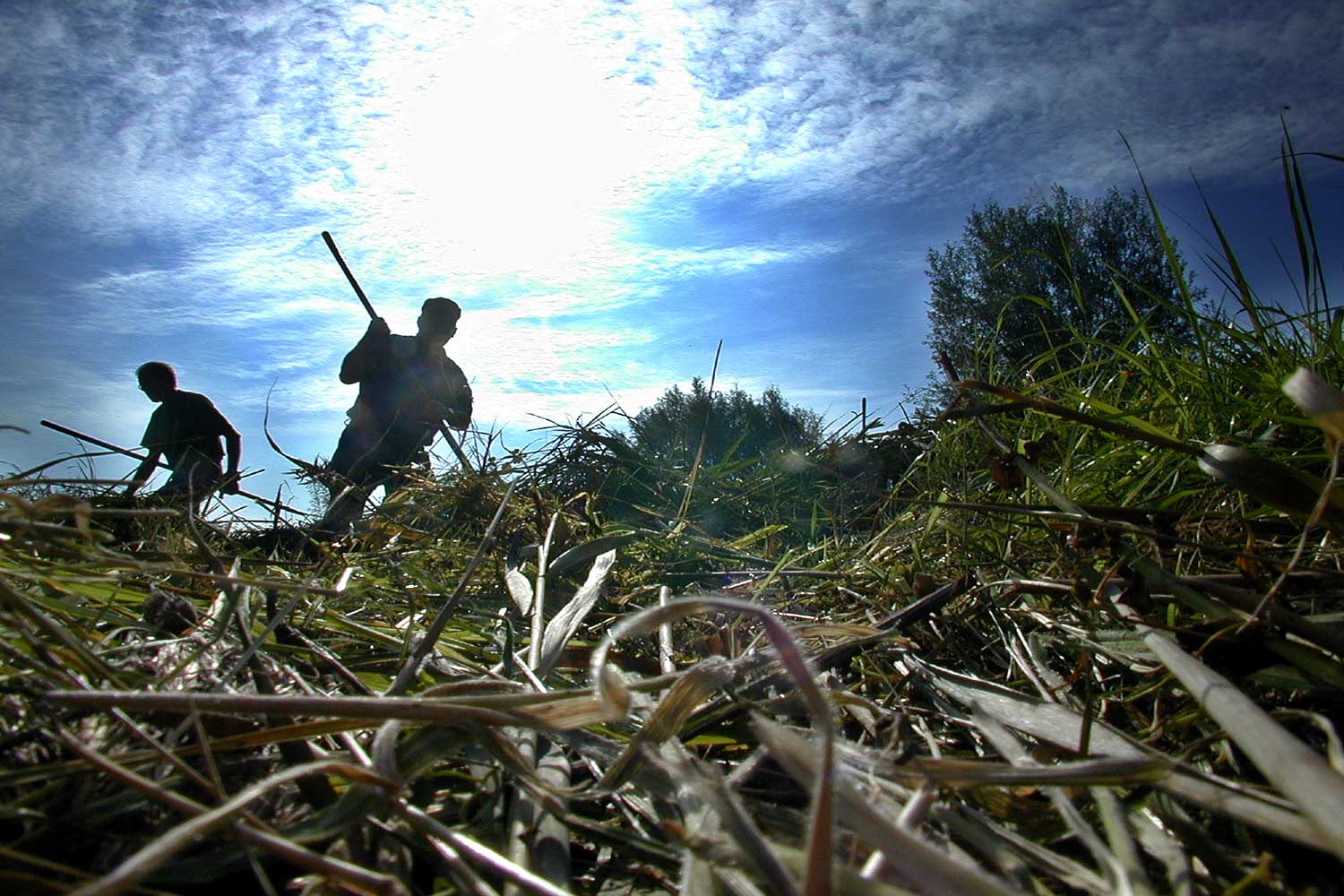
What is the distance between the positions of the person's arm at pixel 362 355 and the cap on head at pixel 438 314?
1.95 ft

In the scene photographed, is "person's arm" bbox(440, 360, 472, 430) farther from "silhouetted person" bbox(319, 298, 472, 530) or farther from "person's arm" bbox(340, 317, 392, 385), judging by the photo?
"person's arm" bbox(340, 317, 392, 385)

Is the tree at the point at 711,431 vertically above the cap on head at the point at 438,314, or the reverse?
the cap on head at the point at 438,314

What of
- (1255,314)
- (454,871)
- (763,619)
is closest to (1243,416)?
(1255,314)

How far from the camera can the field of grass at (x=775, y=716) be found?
0.58 meters

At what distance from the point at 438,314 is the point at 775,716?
7.70 metres

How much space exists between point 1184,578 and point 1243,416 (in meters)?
0.79

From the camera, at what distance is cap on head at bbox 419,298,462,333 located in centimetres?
803

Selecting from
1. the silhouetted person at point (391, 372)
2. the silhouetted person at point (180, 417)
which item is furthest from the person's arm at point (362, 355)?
the silhouetted person at point (180, 417)

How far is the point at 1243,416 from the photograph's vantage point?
1514 mm

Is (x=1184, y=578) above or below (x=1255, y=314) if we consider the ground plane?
below

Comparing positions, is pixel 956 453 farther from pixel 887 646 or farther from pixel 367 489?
pixel 367 489

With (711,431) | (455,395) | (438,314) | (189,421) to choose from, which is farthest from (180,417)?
(711,431)

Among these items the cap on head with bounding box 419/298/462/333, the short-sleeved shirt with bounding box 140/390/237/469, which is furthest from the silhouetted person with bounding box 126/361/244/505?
the cap on head with bounding box 419/298/462/333

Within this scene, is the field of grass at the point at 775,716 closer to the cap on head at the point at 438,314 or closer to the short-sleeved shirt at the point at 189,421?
the cap on head at the point at 438,314
